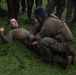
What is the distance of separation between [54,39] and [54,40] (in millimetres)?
36

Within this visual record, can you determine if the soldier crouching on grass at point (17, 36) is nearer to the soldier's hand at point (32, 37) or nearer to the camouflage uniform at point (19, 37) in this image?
A: the camouflage uniform at point (19, 37)

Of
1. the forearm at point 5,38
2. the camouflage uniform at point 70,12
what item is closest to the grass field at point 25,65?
the forearm at point 5,38

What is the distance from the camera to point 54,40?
652 centimetres

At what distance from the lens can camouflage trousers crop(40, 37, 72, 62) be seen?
6485 mm

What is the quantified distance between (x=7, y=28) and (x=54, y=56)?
2529 millimetres

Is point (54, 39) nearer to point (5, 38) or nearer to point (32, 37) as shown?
point (32, 37)

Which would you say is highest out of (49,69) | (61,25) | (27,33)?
(61,25)

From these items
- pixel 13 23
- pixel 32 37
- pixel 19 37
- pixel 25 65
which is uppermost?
pixel 13 23

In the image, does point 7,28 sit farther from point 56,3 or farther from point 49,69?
point 49,69

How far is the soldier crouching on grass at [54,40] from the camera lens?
6410 millimetres

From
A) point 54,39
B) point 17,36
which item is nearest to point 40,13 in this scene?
point 54,39

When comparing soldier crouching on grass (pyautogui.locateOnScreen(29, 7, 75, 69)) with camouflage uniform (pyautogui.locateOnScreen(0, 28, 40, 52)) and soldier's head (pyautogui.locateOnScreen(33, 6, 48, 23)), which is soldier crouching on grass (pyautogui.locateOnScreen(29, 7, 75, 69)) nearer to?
soldier's head (pyautogui.locateOnScreen(33, 6, 48, 23))

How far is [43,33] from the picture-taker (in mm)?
6473

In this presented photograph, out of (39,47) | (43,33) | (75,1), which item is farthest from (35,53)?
(75,1)
